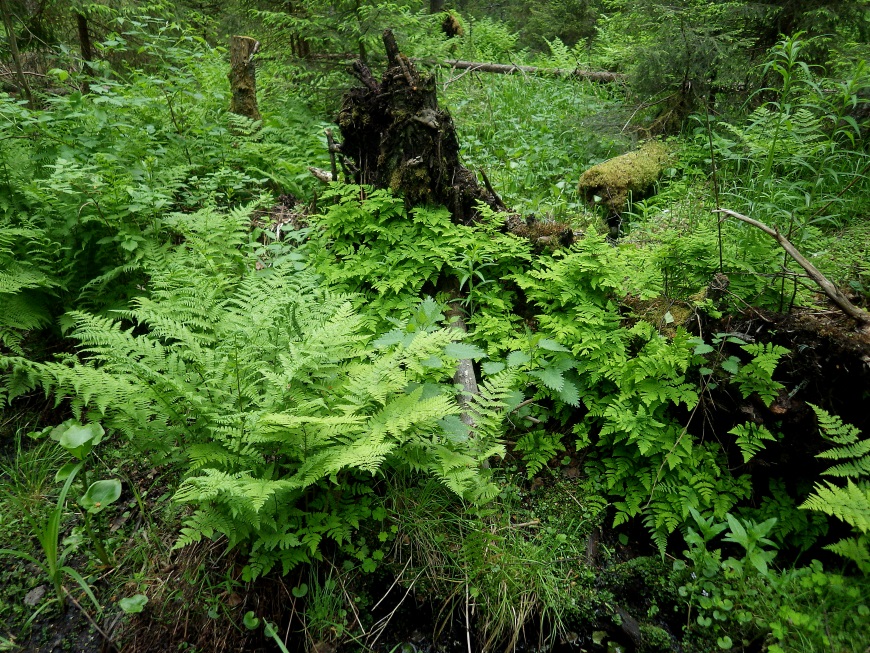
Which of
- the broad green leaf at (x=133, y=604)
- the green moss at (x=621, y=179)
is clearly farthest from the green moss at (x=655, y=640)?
the green moss at (x=621, y=179)

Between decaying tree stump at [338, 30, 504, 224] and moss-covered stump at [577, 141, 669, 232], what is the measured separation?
1.61 meters

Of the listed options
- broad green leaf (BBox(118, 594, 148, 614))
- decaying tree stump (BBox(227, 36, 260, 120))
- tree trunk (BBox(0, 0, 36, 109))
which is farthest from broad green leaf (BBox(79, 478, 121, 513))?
decaying tree stump (BBox(227, 36, 260, 120))

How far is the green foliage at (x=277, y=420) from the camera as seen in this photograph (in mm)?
2291

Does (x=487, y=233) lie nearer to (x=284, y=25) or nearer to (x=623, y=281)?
(x=623, y=281)

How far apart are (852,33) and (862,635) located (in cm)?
639

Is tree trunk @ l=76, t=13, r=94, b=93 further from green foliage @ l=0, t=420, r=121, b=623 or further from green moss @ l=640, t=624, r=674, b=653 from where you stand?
green moss @ l=640, t=624, r=674, b=653

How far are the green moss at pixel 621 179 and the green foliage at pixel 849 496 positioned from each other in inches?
121

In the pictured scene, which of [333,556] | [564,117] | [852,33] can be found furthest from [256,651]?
[852,33]

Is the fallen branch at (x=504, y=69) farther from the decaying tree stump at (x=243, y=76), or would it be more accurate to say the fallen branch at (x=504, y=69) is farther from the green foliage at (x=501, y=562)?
the green foliage at (x=501, y=562)

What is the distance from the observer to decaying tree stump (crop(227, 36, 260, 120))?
5.88m

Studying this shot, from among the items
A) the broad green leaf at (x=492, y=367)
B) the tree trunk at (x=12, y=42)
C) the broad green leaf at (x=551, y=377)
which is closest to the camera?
the broad green leaf at (x=551, y=377)

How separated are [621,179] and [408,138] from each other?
2513 millimetres

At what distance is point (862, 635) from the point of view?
2160 millimetres

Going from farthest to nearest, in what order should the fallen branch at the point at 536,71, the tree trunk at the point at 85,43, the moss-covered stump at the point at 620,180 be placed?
1. the fallen branch at the point at 536,71
2. the tree trunk at the point at 85,43
3. the moss-covered stump at the point at 620,180
